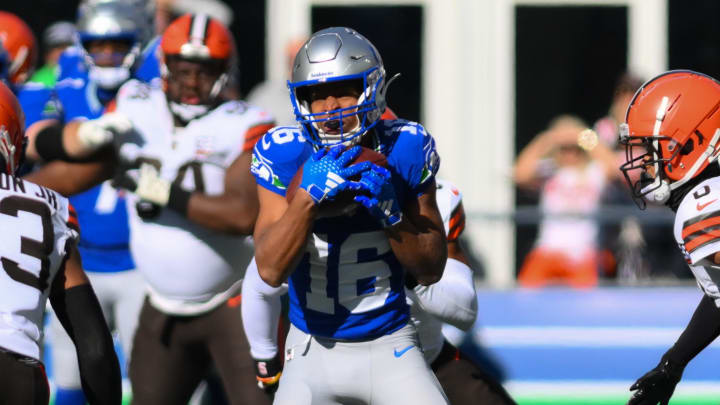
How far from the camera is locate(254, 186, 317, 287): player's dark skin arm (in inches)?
123

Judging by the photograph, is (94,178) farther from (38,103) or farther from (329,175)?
(329,175)

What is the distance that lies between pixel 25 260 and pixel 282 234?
0.64 meters

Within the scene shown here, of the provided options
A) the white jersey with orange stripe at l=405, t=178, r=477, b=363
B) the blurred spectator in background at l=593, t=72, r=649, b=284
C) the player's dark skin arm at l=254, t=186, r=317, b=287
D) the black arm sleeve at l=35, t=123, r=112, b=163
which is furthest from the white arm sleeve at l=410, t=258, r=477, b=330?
the blurred spectator in background at l=593, t=72, r=649, b=284

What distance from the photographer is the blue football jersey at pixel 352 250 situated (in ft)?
10.9

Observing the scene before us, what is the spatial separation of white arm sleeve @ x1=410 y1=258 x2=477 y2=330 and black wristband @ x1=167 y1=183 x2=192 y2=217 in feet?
3.06

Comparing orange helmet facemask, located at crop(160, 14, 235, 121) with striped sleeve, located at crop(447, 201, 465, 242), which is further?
orange helmet facemask, located at crop(160, 14, 235, 121)

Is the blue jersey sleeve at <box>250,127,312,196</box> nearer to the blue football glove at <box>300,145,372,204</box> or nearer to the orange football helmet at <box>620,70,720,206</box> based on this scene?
the blue football glove at <box>300,145,372,204</box>

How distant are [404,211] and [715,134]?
0.95m

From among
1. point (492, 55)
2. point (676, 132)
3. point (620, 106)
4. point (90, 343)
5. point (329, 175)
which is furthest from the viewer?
point (492, 55)

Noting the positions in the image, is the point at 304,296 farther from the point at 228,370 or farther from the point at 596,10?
the point at 596,10

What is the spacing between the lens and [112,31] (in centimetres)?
516

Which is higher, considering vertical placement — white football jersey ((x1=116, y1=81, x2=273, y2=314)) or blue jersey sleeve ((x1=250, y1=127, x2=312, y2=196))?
blue jersey sleeve ((x1=250, y1=127, x2=312, y2=196))

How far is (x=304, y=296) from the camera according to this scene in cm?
344

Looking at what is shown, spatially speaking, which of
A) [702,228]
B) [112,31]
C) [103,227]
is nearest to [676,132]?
[702,228]
